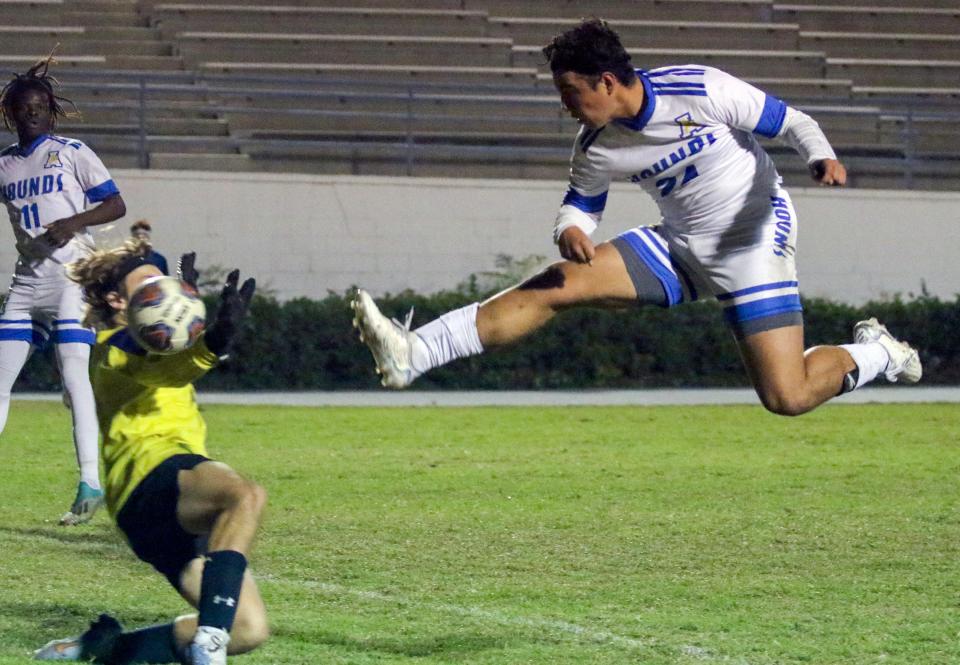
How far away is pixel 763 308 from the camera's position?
682 centimetres

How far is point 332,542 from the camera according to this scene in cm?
827

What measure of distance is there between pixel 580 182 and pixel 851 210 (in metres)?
14.4

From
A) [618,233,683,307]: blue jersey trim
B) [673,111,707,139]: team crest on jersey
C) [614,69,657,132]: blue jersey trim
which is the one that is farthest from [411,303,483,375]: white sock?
[673,111,707,139]: team crest on jersey

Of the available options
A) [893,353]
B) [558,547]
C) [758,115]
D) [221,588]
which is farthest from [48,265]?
[893,353]

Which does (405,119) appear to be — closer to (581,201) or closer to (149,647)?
(581,201)

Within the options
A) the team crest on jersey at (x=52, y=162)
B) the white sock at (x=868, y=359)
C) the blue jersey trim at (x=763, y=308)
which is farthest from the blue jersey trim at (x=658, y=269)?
the team crest on jersey at (x=52, y=162)

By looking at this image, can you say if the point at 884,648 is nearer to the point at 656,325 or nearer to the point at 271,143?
the point at 656,325

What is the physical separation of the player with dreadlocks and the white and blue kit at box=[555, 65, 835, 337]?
3.41 metres

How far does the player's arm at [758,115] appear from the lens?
21.6ft

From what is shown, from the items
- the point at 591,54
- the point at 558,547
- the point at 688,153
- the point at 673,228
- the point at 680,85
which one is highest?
the point at 591,54

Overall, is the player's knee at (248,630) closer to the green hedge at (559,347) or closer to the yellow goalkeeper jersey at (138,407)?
the yellow goalkeeper jersey at (138,407)

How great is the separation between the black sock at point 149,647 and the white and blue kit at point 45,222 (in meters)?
3.74

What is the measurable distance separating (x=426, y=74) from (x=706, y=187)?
667 inches

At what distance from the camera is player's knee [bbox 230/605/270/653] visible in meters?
5.18
